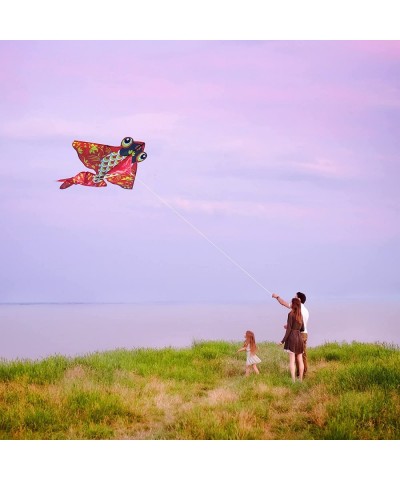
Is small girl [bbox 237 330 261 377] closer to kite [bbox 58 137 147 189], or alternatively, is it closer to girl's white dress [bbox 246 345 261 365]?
girl's white dress [bbox 246 345 261 365]

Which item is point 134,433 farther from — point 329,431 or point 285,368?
point 285,368

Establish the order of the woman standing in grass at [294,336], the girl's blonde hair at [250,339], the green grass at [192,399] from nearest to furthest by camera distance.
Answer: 1. the green grass at [192,399]
2. the woman standing in grass at [294,336]
3. the girl's blonde hair at [250,339]

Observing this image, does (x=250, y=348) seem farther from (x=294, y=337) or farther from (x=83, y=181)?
(x=83, y=181)

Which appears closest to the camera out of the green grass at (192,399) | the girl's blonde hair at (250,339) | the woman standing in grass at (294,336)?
the green grass at (192,399)

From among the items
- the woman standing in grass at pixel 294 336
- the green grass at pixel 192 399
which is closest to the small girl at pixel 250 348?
the green grass at pixel 192 399

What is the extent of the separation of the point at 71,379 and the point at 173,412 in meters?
1.67

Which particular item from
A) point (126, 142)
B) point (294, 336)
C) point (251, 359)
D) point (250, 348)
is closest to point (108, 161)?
point (126, 142)

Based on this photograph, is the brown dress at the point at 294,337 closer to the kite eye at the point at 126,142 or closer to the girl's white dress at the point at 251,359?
the girl's white dress at the point at 251,359

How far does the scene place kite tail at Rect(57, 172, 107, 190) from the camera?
818 centimetres

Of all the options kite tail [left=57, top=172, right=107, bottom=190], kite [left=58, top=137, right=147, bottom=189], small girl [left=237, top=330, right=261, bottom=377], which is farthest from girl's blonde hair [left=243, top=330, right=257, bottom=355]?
kite tail [left=57, top=172, right=107, bottom=190]

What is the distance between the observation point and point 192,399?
24.6ft

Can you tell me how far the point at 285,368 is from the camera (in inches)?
340

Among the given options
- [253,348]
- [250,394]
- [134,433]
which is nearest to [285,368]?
[253,348]

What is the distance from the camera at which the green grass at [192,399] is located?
6.66 metres
